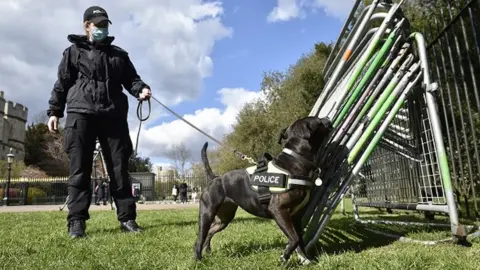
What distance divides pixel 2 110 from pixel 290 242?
59.7 metres

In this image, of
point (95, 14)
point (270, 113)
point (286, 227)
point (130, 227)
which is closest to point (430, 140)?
point (286, 227)

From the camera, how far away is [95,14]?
4.78 m

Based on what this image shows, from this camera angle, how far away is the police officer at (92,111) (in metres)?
4.54

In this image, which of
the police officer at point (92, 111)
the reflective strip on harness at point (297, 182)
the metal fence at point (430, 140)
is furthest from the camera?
→ the police officer at point (92, 111)

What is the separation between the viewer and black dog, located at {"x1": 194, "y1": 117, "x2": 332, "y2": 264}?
2684 mm

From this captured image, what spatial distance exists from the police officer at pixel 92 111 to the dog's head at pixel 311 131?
2.50 metres

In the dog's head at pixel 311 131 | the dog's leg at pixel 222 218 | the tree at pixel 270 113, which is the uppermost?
the tree at pixel 270 113

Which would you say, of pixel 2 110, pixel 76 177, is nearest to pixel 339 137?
pixel 76 177

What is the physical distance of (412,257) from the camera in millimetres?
2502

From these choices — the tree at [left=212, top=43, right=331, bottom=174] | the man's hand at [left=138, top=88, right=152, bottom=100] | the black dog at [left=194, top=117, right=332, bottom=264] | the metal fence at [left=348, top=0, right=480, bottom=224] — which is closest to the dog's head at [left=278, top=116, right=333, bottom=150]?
the black dog at [left=194, top=117, right=332, bottom=264]

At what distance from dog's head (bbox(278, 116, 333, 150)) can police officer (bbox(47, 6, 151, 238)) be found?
98.3 inches

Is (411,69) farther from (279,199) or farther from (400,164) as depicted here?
(400,164)

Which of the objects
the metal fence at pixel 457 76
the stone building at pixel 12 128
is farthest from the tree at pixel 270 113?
the stone building at pixel 12 128

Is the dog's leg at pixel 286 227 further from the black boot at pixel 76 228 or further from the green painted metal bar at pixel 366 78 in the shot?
the black boot at pixel 76 228
